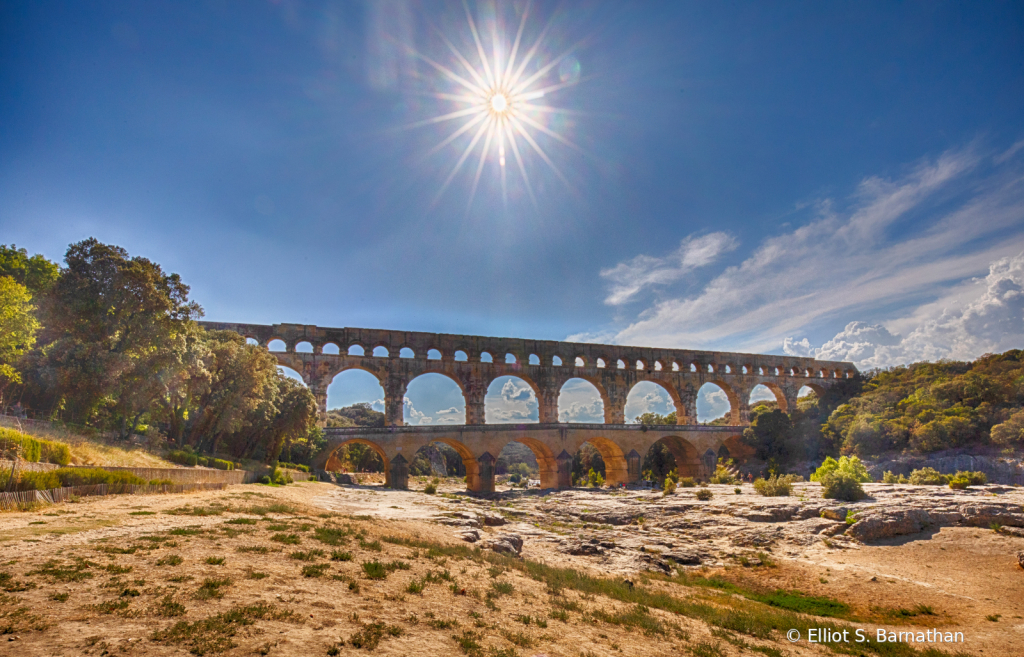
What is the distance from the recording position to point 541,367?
43.6m

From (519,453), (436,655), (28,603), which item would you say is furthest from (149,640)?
(519,453)

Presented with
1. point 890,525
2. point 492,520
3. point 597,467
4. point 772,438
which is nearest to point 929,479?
point 890,525

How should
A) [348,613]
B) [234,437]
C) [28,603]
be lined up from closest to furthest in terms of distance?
[28,603] → [348,613] → [234,437]

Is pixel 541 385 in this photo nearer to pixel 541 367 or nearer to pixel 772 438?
pixel 541 367

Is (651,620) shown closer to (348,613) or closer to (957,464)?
(348,613)

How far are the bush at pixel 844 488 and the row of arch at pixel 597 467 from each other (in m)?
19.6

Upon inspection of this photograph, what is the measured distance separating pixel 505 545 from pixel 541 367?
29.6m

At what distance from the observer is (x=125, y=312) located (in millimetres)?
19688

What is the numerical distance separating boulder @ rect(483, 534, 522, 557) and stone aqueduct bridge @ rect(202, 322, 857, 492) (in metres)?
20.1

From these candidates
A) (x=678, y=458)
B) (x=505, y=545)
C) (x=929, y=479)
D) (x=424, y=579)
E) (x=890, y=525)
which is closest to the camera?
(x=424, y=579)

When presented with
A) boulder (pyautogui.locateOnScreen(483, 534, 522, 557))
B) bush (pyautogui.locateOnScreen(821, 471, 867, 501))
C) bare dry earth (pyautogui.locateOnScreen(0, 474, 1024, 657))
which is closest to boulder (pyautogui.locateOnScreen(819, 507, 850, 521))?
bare dry earth (pyautogui.locateOnScreen(0, 474, 1024, 657))

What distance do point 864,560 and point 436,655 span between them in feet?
50.2

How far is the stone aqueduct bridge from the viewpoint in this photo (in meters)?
36.3

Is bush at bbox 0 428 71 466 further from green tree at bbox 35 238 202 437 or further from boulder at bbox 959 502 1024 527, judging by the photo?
boulder at bbox 959 502 1024 527
